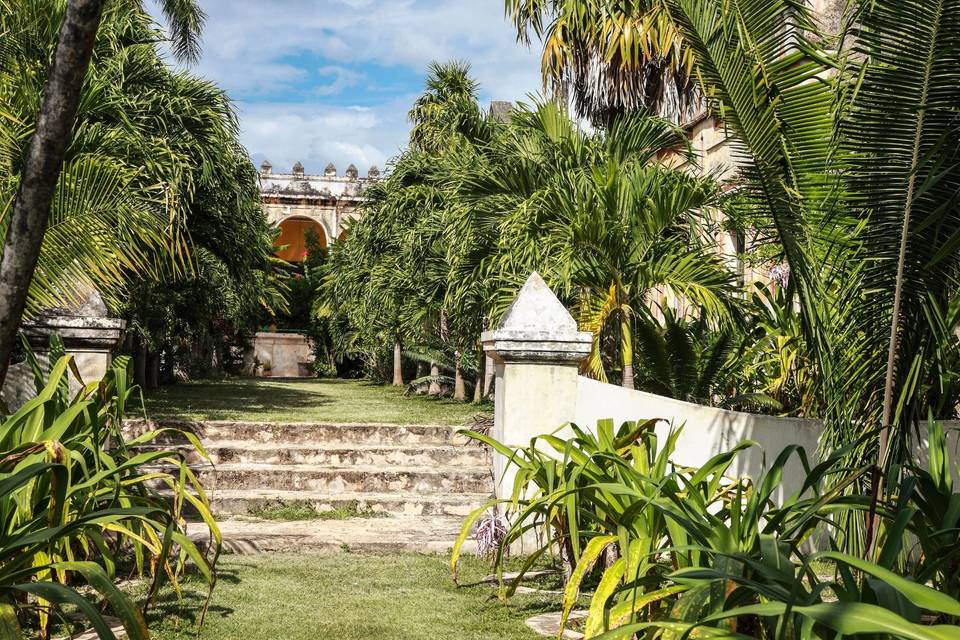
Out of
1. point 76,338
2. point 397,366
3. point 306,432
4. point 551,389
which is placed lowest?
point 306,432

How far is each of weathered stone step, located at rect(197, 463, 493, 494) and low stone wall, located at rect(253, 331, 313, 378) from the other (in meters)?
28.9

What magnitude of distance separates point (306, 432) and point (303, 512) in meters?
2.07

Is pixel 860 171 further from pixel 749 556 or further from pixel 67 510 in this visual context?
pixel 67 510

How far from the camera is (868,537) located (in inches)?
136

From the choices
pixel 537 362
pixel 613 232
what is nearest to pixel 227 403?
pixel 613 232

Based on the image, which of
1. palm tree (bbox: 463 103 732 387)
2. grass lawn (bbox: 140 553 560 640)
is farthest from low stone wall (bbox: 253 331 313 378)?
grass lawn (bbox: 140 553 560 640)

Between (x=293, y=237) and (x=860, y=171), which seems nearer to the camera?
(x=860, y=171)

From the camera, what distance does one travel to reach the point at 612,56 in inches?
454

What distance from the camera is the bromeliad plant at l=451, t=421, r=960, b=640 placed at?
257cm

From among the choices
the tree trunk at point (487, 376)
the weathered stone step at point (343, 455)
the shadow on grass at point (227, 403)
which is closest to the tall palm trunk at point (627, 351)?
the weathered stone step at point (343, 455)

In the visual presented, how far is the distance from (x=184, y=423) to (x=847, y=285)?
724cm

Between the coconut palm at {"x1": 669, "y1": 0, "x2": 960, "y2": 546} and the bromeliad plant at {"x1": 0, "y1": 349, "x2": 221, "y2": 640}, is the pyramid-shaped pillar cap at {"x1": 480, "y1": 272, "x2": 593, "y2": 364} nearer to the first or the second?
the coconut palm at {"x1": 669, "y1": 0, "x2": 960, "y2": 546}

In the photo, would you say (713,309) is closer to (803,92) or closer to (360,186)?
(803,92)

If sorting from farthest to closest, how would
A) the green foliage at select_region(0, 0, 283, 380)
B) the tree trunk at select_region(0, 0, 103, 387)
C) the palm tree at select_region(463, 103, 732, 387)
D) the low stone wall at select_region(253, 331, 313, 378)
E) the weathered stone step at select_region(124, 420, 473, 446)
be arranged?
the low stone wall at select_region(253, 331, 313, 378) < the weathered stone step at select_region(124, 420, 473, 446) < the palm tree at select_region(463, 103, 732, 387) < the green foliage at select_region(0, 0, 283, 380) < the tree trunk at select_region(0, 0, 103, 387)
